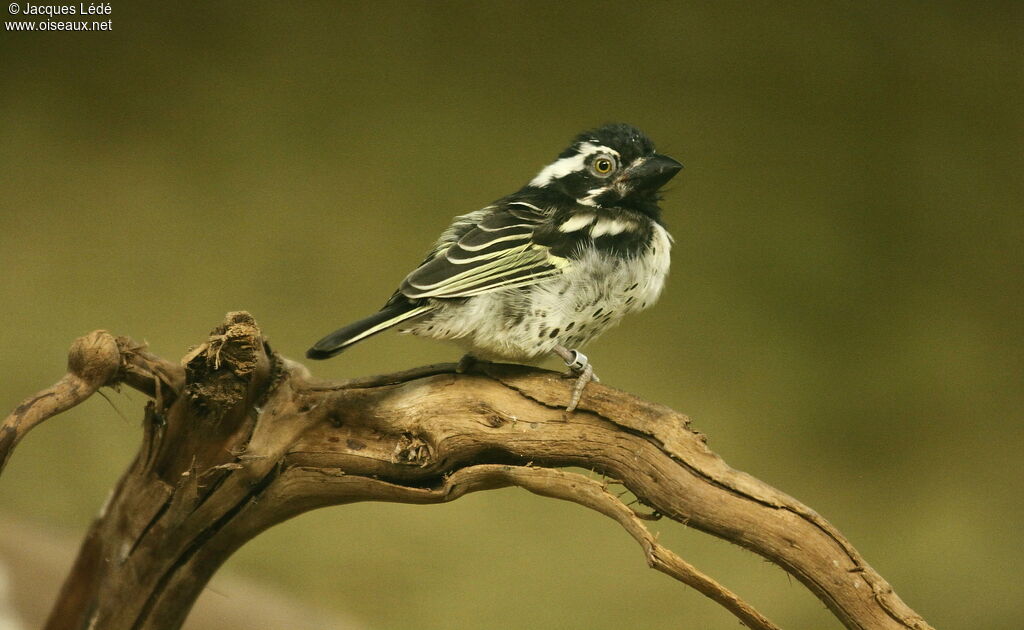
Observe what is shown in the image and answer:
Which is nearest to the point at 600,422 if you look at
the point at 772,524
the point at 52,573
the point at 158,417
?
the point at 772,524

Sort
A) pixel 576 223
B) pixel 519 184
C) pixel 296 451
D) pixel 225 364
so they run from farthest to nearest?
pixel 519 184, pixel 576 223, pixel 296 451, pixel 225 364

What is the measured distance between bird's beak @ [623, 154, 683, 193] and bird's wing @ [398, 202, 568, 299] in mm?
315

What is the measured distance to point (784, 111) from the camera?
4387 mm

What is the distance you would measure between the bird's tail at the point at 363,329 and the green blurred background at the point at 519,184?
2.04 metres

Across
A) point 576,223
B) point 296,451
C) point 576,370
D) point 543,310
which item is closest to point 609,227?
point 576,223

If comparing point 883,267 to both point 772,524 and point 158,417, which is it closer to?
point 772,524

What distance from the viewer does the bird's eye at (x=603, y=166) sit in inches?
115

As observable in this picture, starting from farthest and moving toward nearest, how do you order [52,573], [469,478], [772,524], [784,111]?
1. [784,111]
2. [52,573]
3. [469,478]
4. [772,524]

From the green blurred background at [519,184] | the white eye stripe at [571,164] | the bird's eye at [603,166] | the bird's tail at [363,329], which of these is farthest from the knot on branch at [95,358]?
the green blurred background at [519,184]

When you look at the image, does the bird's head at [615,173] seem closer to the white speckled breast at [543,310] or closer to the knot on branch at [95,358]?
the white speckled breast at [543,310]

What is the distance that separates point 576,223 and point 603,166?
254 millimetres

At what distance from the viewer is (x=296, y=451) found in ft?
8.73

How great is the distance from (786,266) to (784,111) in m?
0.75

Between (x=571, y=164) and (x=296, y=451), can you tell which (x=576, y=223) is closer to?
(x=571, y=164)
